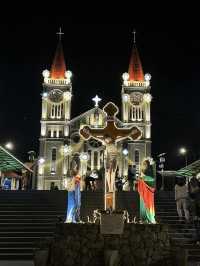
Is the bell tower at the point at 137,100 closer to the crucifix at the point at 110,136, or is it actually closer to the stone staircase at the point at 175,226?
the stone staircase at the point at 175,226

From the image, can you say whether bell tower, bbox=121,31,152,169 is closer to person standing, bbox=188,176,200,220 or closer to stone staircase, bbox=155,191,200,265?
stone staircase, bbox=155,191,200,265

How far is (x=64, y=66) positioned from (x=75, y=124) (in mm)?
10933

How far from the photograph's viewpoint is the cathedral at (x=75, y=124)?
56781 mm

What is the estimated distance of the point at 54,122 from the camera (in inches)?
2382

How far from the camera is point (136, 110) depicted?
62.5m

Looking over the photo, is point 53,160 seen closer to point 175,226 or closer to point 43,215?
point 43,215

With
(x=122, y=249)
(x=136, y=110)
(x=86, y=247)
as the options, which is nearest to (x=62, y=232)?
(x=86, y=247)

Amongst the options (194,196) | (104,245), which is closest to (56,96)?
(194,196)

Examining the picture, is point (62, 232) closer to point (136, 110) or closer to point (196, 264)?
point (196, 264)

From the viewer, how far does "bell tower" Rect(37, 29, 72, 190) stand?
56553 mm

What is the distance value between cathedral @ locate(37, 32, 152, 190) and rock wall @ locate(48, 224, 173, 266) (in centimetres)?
4266

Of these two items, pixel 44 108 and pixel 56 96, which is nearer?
pixel 44 108

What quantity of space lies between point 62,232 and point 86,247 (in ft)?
2.63

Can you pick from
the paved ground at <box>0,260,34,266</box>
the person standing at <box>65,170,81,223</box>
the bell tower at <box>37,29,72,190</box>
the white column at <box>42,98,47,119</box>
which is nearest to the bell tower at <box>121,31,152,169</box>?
the bell tower at <box>37,29,72,190</box>
